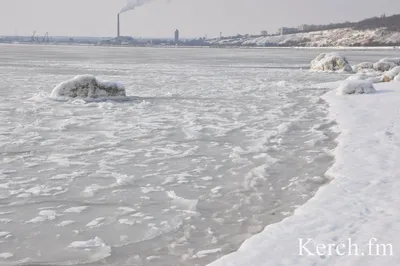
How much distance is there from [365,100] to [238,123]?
6.21 metres

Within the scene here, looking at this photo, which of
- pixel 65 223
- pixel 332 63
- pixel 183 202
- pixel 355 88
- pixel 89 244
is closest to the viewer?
pixel 89 244

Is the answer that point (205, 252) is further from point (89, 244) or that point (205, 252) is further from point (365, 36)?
point (365, 36)

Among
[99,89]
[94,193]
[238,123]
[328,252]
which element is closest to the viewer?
[328,252]

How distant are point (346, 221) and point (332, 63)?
3351 centimetres

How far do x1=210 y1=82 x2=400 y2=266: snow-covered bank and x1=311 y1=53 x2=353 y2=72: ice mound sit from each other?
28811mm

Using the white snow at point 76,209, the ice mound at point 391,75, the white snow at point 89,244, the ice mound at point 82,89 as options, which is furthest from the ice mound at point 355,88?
the white snow at point 89,244

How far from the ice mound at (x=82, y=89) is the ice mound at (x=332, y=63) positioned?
23.7m

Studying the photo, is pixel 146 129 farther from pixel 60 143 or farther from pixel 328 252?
pixel 328 252

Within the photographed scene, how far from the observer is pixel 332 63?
36469 millimetres

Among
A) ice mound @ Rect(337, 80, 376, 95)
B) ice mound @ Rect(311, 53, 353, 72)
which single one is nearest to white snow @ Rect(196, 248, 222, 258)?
ice mound @ Rect(337, 80, 376, 95)

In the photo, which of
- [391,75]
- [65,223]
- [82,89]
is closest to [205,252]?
[65,223]

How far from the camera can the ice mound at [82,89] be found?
16.3 m

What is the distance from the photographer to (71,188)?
6.13 metres

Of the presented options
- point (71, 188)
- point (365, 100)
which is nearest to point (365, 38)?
point (365, 100)
